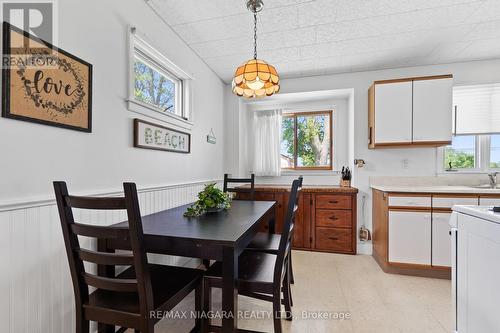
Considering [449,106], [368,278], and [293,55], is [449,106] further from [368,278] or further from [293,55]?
[368,278]

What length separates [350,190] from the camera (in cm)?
318

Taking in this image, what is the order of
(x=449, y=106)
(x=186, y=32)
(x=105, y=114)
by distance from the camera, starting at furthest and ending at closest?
(x=449, y=106)
(x=186, y=32)
(x=105, y=114)

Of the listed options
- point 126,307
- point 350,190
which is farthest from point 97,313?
point 350,190

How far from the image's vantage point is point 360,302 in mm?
2041

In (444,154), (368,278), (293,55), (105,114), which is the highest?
(293,55)

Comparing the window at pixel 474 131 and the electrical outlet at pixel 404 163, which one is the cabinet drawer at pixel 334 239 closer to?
the electrical outlet at pixel 404 163

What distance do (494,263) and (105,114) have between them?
2276 mm

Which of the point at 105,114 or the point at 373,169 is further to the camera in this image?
the point at 373,169

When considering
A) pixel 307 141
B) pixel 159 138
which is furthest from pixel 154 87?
pixel 307 141

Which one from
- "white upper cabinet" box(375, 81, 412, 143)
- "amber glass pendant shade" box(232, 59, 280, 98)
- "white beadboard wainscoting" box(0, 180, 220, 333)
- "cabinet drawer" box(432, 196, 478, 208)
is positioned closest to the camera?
"white beadboard wainscoting" box(0, 180, 220, 333)

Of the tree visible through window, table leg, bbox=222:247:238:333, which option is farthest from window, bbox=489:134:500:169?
the tree visible through window

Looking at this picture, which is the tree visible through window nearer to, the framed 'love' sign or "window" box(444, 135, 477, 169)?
the framed 'love' sign

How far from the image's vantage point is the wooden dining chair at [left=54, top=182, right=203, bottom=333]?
975mm

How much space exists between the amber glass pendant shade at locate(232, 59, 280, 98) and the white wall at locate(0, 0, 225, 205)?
89cm
